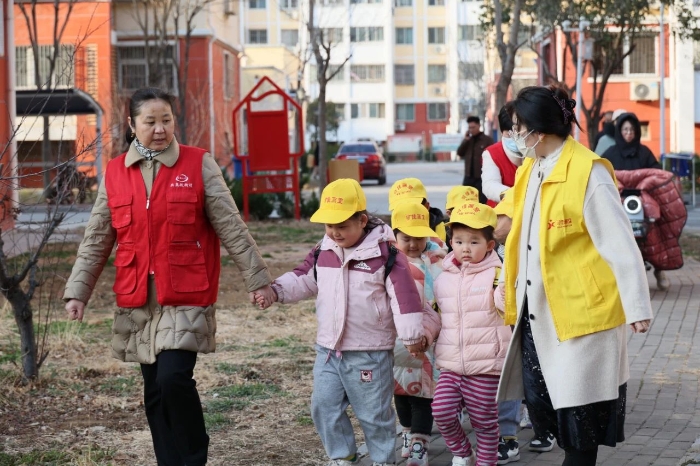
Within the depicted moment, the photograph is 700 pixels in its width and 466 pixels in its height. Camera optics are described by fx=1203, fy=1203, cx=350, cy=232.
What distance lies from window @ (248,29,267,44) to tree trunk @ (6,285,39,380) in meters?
89.6

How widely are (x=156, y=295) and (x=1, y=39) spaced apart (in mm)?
15995

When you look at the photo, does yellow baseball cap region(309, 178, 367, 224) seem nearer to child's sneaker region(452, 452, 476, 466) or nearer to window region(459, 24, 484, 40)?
child's sneaker region(452, 452, 476, 466)

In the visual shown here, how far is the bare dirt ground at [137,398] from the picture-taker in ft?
20.5

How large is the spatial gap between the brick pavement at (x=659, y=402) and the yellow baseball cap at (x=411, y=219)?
3.82 ft

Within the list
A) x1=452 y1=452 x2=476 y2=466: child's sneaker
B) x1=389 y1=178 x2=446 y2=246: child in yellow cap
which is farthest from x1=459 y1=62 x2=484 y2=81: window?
x1=452 y1=452 x2=476 y2=466: child's sneaker

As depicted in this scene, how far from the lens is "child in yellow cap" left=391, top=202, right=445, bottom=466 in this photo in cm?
596

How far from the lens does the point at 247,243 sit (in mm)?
5453

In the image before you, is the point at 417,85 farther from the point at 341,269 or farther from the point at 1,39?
the point at 341,269

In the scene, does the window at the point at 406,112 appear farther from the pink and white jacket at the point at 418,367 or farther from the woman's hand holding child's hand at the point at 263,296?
the woman's hand holding child's hand at the point at 263,296

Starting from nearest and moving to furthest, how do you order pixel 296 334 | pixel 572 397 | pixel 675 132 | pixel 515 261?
pixel 572 397
pixel 515 261
pixel 296 334
pixel 675 132

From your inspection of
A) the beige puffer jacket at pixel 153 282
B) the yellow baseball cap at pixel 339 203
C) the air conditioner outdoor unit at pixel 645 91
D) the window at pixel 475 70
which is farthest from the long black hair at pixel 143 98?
the window at pixel 475 70

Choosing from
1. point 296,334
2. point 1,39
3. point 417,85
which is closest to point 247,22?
point 417,85

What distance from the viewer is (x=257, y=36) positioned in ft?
317

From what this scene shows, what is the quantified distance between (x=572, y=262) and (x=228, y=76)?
1528 inches
